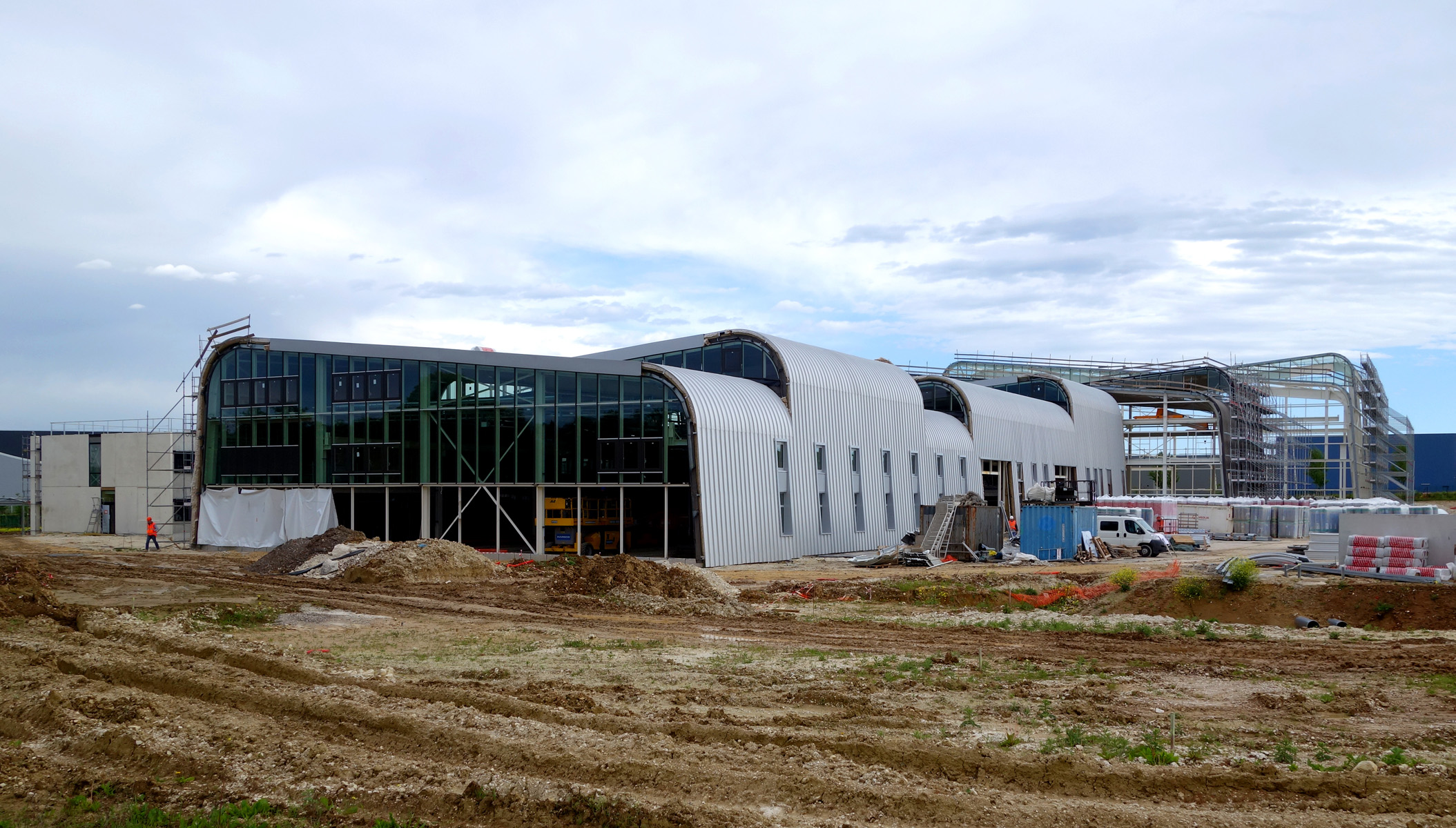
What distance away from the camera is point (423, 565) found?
28609 mm

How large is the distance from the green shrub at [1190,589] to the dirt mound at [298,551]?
81.4ft

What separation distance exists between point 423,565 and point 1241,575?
20.8 metres

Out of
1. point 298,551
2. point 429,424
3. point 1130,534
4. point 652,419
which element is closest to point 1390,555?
point 1130,534

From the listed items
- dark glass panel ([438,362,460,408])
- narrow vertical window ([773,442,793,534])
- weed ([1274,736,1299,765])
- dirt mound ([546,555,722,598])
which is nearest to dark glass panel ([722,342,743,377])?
narrow vertical window ([773,442,793,534])

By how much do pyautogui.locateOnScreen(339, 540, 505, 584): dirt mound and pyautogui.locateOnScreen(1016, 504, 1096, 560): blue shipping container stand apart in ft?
65.5

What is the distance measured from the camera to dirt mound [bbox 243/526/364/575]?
1254 inches

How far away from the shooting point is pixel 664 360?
43.0m

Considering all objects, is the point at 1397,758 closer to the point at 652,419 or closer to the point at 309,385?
the point at 652,419

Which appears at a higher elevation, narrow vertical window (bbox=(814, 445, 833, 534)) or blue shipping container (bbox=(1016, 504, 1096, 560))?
narrow vertical window (bbox=(814, 445, 833, 534))

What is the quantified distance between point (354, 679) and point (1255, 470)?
70783 millimetres

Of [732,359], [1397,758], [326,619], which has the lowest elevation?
[326,619]

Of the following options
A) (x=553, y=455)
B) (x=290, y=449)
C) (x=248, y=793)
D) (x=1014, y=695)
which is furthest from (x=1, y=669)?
(x=290, y=449)

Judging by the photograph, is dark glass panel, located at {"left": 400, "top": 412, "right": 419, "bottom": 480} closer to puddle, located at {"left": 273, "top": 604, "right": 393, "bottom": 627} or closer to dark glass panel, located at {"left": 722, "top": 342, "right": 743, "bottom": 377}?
dark glass panel, located at {"left": 722, "top": 342, "right": 743, "bottom": 377}

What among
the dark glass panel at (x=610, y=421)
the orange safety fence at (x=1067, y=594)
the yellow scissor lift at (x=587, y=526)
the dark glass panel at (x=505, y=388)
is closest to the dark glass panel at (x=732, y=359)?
the dark glass panel at (x=610, y=421)
